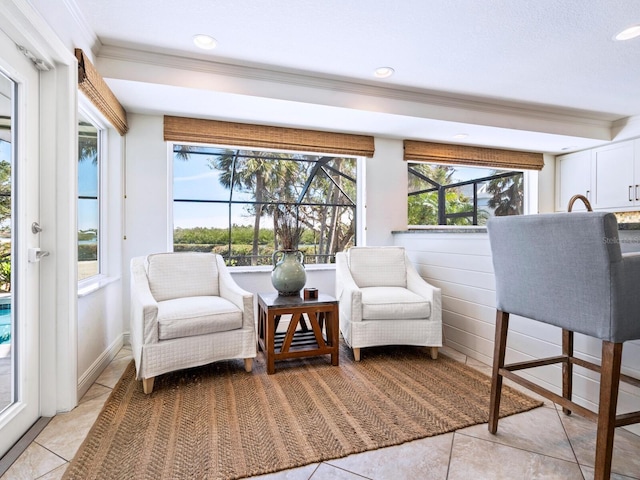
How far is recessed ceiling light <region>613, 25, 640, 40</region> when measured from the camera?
202cm

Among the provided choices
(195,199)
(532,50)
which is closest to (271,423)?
(195,199)

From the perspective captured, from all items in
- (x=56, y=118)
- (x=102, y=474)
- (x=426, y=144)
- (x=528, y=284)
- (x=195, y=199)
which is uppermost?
(x=426, y=144)

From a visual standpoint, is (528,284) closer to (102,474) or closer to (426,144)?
(102,474)

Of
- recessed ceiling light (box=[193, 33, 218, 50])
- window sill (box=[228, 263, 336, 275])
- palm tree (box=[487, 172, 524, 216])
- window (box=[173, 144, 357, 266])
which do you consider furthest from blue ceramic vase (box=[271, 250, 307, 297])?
palm tree (box=[487, 172, 524, 216])

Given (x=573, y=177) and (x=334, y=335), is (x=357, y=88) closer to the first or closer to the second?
(x=334, y=335)

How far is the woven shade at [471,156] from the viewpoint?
12.3ft

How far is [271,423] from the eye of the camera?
1.67 metres

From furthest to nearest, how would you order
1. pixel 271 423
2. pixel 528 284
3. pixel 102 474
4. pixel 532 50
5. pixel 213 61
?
1. pixel 213 61
2. pixel 532 50
3. pixel 271 423
4. pixel 528 284
5. pixel 102 474

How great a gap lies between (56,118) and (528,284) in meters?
2.35

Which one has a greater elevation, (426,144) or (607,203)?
(426,144)

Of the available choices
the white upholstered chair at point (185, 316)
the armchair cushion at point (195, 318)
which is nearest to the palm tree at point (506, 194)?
the white upholstered chair at point (185, 316)

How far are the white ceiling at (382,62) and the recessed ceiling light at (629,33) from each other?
55mm

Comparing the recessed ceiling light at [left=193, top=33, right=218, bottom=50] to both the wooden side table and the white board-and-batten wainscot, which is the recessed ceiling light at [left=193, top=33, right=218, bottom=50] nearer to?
the wooden side table

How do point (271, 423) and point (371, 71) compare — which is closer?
point (271, 423)
